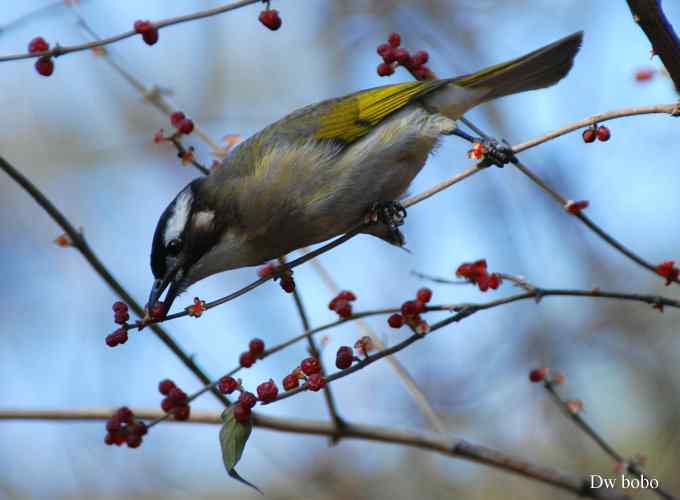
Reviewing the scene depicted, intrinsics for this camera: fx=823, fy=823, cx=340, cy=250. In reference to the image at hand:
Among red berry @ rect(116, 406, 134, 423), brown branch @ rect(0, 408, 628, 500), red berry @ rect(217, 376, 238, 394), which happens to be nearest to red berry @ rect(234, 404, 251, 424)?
red berry @ rect(217, 376, 238, 394)

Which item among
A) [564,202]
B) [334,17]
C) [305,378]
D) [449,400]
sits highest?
[334,17]

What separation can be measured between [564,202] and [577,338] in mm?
3730

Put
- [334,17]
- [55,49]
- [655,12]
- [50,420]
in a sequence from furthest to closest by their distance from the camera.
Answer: [334,17] < [50,420] < [55,49] < [655,12]

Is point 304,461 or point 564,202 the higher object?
point 304,461

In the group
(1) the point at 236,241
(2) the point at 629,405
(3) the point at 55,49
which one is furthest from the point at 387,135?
(2) the point at 629,405

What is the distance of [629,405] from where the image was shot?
685 cm

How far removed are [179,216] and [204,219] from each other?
16 cm

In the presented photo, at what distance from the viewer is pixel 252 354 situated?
3.41 meters

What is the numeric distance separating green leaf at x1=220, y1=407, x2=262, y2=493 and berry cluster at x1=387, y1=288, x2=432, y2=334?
720mm

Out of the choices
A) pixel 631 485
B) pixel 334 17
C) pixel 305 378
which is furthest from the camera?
pixel 334 17

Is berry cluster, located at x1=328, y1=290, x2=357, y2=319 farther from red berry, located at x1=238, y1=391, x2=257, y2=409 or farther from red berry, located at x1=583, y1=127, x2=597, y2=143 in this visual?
red berry, located at x1=583, y1=127, x2=597, y2=143

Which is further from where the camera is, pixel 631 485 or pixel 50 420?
pixel 631 485

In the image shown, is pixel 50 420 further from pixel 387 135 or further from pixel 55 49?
pixel 387 135

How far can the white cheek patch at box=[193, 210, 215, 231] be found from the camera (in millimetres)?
4195
